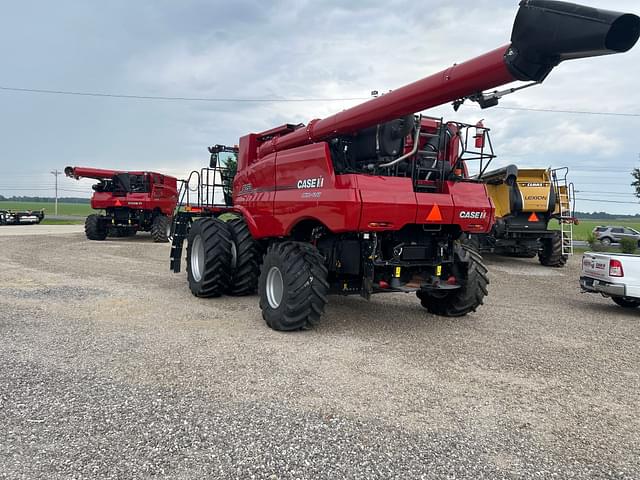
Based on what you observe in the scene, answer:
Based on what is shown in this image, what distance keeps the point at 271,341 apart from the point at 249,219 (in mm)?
2546

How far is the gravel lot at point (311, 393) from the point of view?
315cm

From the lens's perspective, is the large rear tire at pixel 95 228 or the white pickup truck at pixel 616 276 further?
the large rear tire at pixel 95 228

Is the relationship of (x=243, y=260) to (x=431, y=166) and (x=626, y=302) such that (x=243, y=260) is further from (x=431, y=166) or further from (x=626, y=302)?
(x=626, y=302)

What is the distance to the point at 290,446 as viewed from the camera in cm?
331

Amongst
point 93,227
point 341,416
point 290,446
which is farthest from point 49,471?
point 93,227

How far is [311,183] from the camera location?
20.1ft

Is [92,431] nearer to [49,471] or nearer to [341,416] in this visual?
[49,471]

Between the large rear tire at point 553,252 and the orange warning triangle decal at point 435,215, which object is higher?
the orange warning triangle decal at point 435,215

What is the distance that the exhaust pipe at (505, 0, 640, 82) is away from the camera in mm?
3465

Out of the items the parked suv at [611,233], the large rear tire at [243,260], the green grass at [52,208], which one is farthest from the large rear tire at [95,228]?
the green grass at [52,208]

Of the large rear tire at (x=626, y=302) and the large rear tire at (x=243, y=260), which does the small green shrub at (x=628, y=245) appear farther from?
the large rear tire at (x=243, y=260)

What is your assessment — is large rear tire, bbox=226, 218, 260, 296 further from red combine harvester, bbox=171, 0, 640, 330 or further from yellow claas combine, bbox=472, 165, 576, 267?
yellow claas combine, bbox=472, 165, 576, 267

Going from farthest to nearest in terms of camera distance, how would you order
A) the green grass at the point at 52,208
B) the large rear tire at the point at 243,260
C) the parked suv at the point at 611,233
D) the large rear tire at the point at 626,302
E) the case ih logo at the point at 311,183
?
the green grass at the point at 52,208 → the parked suv at the point at 611,233 → the large rear tire at the point at 626,302 → the large rear tire at the point at 243,260 → the case ih logo at the point at 311,183

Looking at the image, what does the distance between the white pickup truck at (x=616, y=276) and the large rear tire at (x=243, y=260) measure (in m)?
5.71
